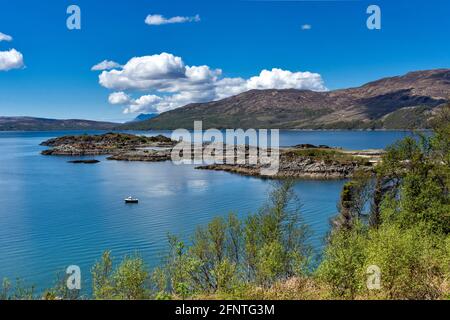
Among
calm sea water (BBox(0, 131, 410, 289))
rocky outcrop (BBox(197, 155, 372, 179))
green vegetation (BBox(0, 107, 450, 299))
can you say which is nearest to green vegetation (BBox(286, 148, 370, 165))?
rocky outcrop (BBox(197, 155, 372, 179))

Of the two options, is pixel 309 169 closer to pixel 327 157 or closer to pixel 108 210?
pixel 327 157

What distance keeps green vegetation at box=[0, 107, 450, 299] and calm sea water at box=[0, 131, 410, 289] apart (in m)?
9.08

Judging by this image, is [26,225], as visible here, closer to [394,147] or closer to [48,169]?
[394,147]

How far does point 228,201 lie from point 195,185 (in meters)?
22.7

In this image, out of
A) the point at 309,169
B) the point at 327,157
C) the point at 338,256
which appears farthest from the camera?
the point at 327,157

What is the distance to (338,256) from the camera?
26.3 meters

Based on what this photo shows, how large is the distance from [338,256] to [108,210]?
198ft

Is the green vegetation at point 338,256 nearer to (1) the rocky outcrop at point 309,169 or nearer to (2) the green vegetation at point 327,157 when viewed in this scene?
(1) the rocky outcrop at point 309,169

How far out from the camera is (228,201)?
86.0 m

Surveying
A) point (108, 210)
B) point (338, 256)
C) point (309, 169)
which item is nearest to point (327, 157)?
point (309, 169)

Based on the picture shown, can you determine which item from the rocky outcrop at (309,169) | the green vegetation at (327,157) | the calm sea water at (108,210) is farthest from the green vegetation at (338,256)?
the green vegetation at (327,157)

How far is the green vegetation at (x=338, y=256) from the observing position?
25078mm

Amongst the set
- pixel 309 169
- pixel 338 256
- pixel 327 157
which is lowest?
pixel 309 169
